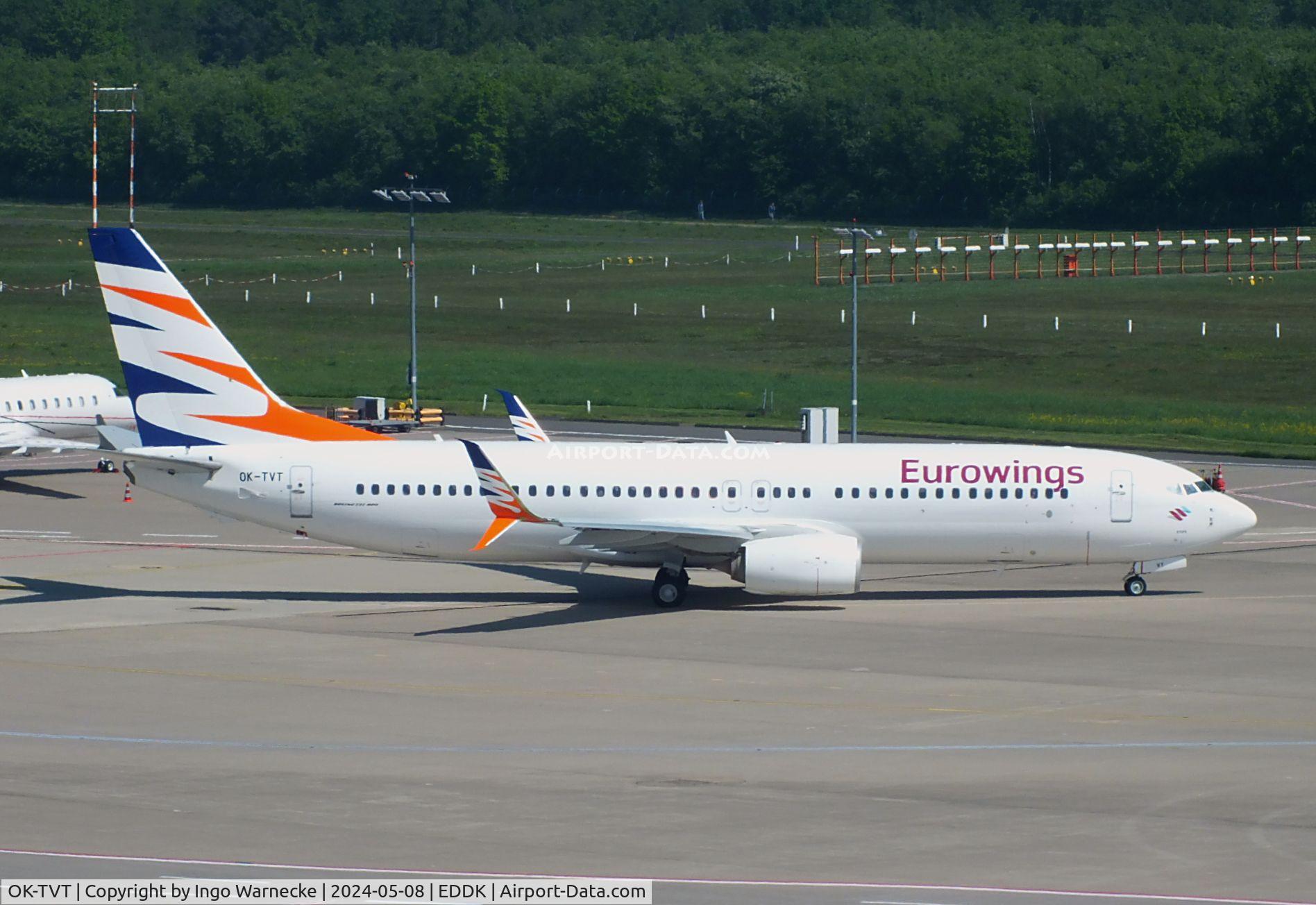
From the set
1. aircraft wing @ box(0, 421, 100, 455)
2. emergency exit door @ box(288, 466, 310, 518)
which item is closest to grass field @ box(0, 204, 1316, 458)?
aircraft wing @ box(0, 421, 100, 455)

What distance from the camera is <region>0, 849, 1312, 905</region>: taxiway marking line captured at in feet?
75.7

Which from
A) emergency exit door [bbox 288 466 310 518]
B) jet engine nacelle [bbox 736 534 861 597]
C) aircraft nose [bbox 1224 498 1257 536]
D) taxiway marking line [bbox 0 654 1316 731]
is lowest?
taxiway marking line [bbox 0 654 1316 731]

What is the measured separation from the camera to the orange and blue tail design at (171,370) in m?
49.0

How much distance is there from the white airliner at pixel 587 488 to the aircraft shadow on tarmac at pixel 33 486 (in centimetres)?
2242

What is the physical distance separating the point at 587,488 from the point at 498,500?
3847 mm

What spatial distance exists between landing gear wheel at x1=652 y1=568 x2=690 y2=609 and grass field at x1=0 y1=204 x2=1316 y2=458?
41168 mm

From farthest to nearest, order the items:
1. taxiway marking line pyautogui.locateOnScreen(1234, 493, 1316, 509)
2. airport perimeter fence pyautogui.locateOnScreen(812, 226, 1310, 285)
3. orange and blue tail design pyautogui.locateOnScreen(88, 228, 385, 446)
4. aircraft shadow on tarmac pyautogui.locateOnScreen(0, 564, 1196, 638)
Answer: airport perimeter fence pyautogui.locateOnScreen(812, 226, 1310, 285) → taxiway marking line pyautogui.locateOnScreen(1234, 493, 1316, 509) → orange and blue tail design pyautogui.locateOnScreen(88, 228, 385, 446) → aircraft shadow on tarmac pyautogui.locateOnScreen(0, 564, 1196, 638)

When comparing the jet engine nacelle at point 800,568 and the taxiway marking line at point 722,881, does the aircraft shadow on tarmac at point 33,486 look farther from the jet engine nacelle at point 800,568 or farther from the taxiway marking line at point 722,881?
the taxiway marking line at point 722,881

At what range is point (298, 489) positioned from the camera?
48281 millimetres

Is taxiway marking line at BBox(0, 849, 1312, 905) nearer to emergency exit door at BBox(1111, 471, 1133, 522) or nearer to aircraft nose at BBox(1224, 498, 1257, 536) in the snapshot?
emergency exit door at BBox(1111, 471, 1133, 522)

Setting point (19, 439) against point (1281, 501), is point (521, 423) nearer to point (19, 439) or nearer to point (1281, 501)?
point (19, 439)

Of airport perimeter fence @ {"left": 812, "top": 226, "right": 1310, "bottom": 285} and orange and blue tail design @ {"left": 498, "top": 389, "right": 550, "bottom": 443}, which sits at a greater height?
airport perimeter fence @ {"left": 812, "top": 226, "right": 1310, "bottom": 285}
